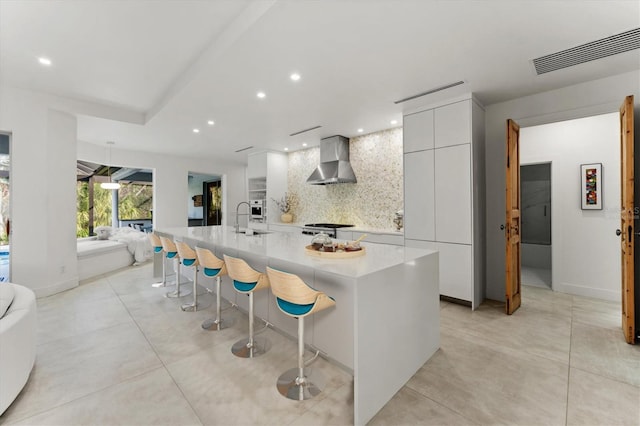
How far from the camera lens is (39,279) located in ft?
12.4

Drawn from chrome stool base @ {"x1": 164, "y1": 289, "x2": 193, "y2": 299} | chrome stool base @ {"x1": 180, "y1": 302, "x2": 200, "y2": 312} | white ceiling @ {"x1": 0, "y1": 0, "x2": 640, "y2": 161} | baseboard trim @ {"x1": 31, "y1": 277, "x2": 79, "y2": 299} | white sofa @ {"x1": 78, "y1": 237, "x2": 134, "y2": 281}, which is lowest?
chrome stool base @ {"x1": 180, "y1": 302, "x2": 200, "y2": 312}

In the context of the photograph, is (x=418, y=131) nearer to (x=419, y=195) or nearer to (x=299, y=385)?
(x=419, y=195)

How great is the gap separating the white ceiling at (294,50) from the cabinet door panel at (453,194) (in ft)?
2.47

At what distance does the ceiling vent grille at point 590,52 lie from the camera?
2.31 metres

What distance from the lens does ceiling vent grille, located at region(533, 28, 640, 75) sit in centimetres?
231

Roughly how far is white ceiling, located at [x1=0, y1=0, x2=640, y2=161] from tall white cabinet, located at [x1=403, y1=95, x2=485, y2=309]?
11.1 inches

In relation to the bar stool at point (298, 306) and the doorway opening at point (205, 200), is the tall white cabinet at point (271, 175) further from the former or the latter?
the bar stool at point (298, 306)

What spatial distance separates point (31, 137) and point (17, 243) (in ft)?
4.70

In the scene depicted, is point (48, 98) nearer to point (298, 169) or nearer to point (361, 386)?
point (298, 169)

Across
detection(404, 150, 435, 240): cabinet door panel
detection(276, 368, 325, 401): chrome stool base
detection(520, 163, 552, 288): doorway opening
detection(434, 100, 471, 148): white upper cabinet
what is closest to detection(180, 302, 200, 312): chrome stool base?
detection(276, 368, 325, 401): chrome stool base

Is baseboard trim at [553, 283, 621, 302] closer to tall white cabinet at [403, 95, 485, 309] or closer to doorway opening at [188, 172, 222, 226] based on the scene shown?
tall white cabinet at [403, 95, 485, 309]

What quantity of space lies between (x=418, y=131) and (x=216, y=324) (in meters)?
3.47

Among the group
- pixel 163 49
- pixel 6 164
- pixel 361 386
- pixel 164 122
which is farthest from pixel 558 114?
pixel 6 164

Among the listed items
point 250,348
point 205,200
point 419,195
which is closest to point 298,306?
point 250,348
